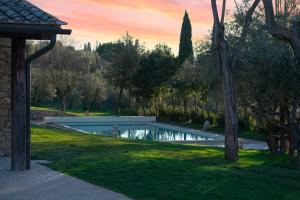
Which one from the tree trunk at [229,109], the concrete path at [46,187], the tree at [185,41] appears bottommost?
the concrete path at [46,187]

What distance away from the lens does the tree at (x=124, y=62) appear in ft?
122

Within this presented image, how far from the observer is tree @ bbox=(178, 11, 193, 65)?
3838 cm

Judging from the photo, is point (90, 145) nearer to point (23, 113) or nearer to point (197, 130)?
point (23, 113)

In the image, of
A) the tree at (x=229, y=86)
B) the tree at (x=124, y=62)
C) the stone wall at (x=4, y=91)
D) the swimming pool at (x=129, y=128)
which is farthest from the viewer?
the tree at (x=124, y=62)

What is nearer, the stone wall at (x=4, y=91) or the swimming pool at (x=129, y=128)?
the stone wall at (x=4, y=91)

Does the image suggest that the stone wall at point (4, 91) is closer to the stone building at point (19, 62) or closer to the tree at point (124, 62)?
the stone building at point (19, 62)

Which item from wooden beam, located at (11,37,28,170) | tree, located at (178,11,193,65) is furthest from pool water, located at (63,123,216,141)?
wooden beam, located at (11,37,28,170)

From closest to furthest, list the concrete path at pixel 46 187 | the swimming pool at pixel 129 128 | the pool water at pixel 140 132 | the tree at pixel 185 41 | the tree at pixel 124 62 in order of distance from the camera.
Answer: the concrete path at pixel 46 187, the pool water at pixel 140 132, the swimming pool at pixel 129 128, the tree at pixel 124 62, the tree at pixel 185 41

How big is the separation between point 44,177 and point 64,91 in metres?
27.7

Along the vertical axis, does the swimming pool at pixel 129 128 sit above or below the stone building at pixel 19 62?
below

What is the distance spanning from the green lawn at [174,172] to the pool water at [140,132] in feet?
38.4

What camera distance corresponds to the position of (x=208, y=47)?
24.2 m

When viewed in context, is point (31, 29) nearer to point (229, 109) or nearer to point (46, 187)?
point (46, 187)

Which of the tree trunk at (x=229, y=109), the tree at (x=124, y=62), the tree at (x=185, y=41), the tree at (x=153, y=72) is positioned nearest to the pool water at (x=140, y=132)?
the tree at (x=153, y=72)
